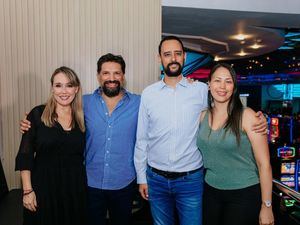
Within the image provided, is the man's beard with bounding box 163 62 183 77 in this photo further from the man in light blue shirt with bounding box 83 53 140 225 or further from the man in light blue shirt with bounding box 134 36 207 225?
the man in light blue shirt with bounding box 83 53 140 225

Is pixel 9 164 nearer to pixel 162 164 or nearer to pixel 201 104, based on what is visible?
pixel 162 164

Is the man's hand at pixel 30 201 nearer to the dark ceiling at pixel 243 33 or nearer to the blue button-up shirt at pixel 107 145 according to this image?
the blue button-up shirt at pixel 107 145

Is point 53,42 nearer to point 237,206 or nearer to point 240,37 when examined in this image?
point 237,206

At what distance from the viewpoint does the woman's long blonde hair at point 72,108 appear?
6.38ft

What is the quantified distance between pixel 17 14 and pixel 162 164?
2.12m

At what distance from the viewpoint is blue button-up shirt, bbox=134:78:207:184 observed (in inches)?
80.3

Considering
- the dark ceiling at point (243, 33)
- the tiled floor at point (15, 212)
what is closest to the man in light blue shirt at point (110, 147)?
the tiled floor at point (15, 212)

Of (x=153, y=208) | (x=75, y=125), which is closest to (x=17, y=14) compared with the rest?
(x=75, y=125)

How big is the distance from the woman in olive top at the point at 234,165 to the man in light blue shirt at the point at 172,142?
6.2 inches

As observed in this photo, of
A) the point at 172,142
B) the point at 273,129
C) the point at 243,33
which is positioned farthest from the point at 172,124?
the point at 273,129

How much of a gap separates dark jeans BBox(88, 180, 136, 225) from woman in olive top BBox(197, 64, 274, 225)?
0.60 m

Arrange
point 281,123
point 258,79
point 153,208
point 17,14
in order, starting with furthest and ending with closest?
1. point 258,79
2. point 281,123
3. point 17,14
4. point 153,208

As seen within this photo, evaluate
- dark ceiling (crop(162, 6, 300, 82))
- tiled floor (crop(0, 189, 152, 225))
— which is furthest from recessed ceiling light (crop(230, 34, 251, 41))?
tiled floor (crop(0, 189, 152, 225))

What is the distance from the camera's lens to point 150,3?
3252 mm
